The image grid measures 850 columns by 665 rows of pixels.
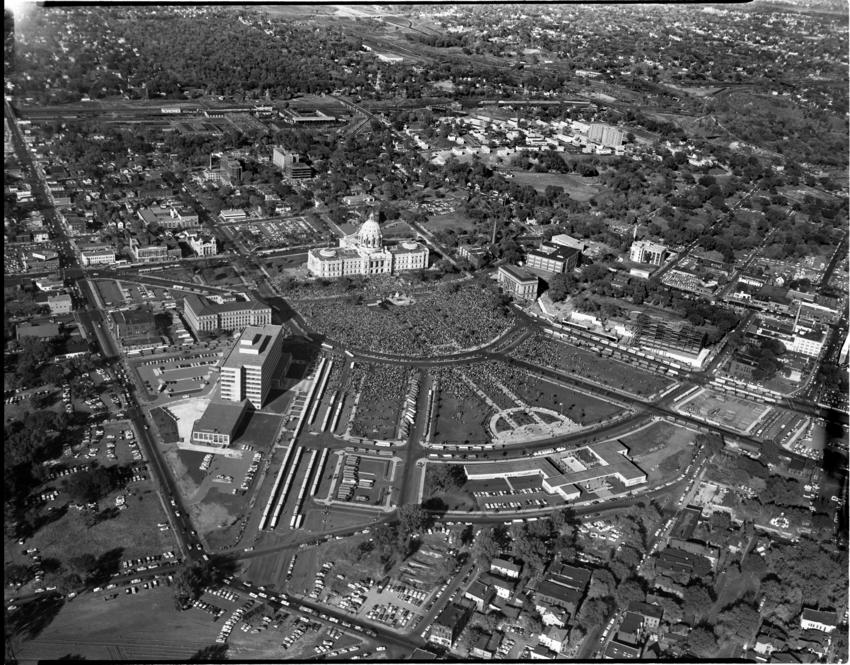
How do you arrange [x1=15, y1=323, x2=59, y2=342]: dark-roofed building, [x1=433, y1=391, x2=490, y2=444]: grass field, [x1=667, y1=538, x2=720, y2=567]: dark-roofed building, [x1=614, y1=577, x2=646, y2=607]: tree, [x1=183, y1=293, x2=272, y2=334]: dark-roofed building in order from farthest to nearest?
[x1=183, y1=293, x2=272, y2=334]: dark-roofed building
[x1=15, y1=323, x2=59, y2=342]: dark-roofed building
[x1=433, y1=391, x2=490, y2=444]: grass field
[x1=667, y1=538, x2=720, y2=567]: dark-roofed building
[x1=614, y1=577, x2=646, y2=607]: tree

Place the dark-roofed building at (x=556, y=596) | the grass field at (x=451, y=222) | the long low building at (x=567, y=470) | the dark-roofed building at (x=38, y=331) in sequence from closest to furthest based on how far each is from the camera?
the dark-roofed building at (x=556, y=596), the long low building at (x=567, y=470), the dark-roofed building at (x=38, y=331), the grass field at (x=451, y=222)

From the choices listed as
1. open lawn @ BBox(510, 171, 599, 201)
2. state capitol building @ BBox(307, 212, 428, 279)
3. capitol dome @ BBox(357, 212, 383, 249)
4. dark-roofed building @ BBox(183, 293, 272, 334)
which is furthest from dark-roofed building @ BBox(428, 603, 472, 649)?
open lawn @ BBox(510, 171, 599, 201)

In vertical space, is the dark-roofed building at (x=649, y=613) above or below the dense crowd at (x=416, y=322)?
above

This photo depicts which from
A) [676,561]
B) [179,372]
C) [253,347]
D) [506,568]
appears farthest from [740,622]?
[179,372]

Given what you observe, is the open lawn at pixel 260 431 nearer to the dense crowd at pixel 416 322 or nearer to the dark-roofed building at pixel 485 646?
the dense crowd at pixel 416 322

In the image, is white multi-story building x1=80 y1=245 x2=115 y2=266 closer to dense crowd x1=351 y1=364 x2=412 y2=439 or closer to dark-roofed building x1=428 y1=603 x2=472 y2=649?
dense crowd x1=351 y1=364 x2=412 y2=439

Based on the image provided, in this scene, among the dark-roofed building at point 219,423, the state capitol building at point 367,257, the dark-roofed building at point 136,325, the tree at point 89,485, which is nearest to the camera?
the tree at point 89,485

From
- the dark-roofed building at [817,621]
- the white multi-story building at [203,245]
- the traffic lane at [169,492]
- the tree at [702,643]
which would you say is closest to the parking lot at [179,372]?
the traffic lane at [169,492]
